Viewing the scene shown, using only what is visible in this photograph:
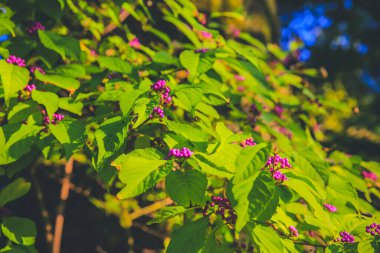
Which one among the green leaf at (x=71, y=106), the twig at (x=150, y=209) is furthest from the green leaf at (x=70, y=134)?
the twig at (x=150, y=209)

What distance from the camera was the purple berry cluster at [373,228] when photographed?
3.99ft

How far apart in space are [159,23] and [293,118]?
1.48m

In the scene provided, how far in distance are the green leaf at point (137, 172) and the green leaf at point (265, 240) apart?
0.35 metres

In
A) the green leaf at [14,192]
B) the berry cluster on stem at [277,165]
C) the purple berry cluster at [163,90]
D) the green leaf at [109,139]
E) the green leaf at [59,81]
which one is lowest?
the green leaf at [14,192]

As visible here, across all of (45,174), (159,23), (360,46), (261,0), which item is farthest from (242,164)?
(360,46)

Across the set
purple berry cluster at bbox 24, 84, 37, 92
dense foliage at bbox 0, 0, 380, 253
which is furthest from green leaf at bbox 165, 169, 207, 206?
purple berry cluster at bbox 24, 84, 37, 92

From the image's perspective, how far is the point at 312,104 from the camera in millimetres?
2775

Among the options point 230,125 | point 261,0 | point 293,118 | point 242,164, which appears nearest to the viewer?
point 242,164

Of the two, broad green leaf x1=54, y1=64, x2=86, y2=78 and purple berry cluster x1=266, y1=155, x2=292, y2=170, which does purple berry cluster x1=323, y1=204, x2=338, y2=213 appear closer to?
purple berry cluster x1=266, y1=155, x2=292, y2=170

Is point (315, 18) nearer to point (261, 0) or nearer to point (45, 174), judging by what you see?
point (261, 0)

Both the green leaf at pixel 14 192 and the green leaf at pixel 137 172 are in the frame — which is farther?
the green leaf at pixel 14 192

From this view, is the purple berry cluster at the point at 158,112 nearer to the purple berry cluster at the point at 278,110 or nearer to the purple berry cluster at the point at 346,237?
the purple berry cluster at the point at 346,237

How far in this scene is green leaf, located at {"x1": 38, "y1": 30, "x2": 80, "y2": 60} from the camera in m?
1.67

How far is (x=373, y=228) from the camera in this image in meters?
1.25
